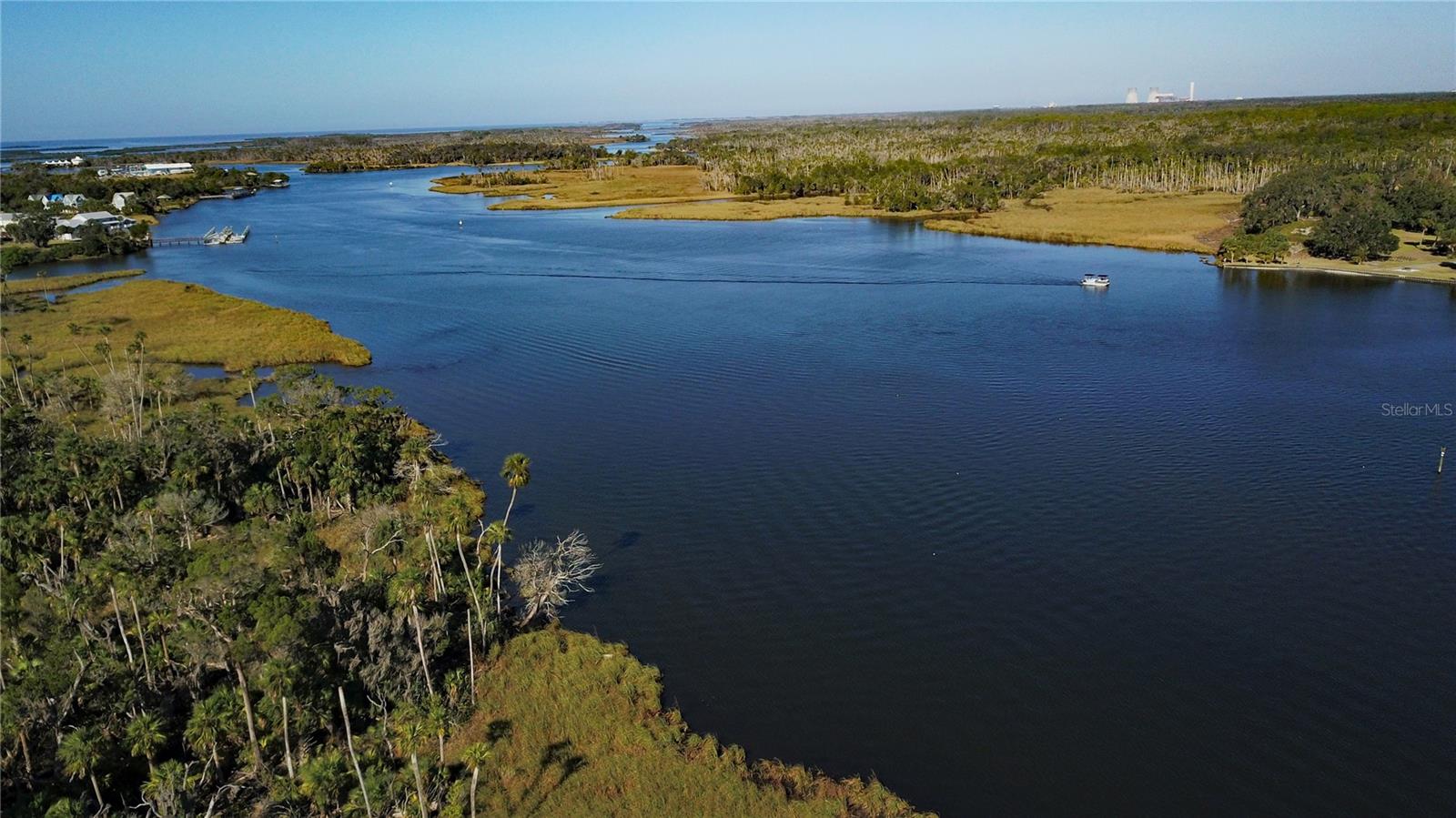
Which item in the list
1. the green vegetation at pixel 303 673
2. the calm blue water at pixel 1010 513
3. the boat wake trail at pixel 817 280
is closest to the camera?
the green vegetation at pixel 303 673

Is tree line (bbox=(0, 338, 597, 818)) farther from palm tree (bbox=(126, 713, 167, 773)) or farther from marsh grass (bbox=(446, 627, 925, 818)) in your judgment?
marsh grass (bbox=(446, 627, 925, 818))

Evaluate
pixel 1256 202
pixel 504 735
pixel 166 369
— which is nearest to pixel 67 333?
pixel 166 369

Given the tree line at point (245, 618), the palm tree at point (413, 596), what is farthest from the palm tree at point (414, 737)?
the palm tree at point (413, 596)

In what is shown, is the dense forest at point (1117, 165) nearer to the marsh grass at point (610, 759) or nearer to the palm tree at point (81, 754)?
the marsh grass at point (610, 759)

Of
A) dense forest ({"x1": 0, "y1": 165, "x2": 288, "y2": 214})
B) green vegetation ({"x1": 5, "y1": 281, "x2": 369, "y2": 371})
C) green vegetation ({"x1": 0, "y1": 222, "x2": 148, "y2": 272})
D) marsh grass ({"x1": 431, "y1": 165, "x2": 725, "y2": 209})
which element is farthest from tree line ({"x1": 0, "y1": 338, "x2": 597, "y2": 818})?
dense forest ({"x1": 0, "y1": 165, "x2": 288, "y2": 214})

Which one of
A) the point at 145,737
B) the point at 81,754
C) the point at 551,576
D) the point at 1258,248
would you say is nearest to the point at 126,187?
the point at 551,576

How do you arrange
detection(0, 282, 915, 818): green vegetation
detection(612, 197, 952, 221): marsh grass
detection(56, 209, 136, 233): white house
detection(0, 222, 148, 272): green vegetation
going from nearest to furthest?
detection(0, 282, 915, 818): green vegetation < detection(0, 222, 148, 272): green vegetation < detection(56, 209, 136, 233): white house < detection(612, 197, 952, 221): marsh grass
